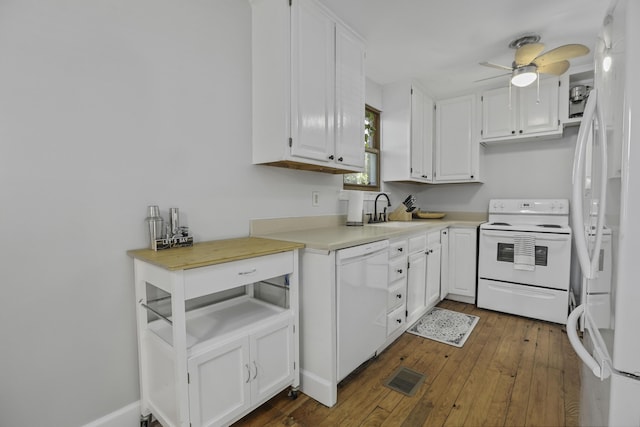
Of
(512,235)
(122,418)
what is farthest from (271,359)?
(512,235)

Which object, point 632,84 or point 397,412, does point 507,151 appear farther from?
point 397,412

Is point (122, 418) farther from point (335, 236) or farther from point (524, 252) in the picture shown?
point (524, 252)

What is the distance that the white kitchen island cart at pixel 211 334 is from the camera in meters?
1.18

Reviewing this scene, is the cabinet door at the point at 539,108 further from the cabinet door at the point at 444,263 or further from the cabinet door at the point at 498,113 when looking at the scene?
the cabinet door at the point at 444,263

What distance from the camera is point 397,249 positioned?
7.34 feet

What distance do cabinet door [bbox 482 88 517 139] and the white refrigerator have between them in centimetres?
244

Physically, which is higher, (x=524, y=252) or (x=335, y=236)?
(x=335, y=236)

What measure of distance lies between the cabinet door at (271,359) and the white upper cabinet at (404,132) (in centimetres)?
232

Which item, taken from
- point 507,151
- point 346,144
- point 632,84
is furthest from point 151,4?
point 507,151

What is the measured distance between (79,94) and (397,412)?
87.3 inches

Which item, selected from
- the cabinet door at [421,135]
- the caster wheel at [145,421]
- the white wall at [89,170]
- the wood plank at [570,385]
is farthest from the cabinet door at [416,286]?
the caster wheel at [145,421]

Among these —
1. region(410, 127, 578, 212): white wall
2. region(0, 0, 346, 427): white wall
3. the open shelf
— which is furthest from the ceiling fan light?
the open shelf

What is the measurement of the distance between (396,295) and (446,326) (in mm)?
765

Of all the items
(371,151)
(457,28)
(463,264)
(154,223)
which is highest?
(457,28)
